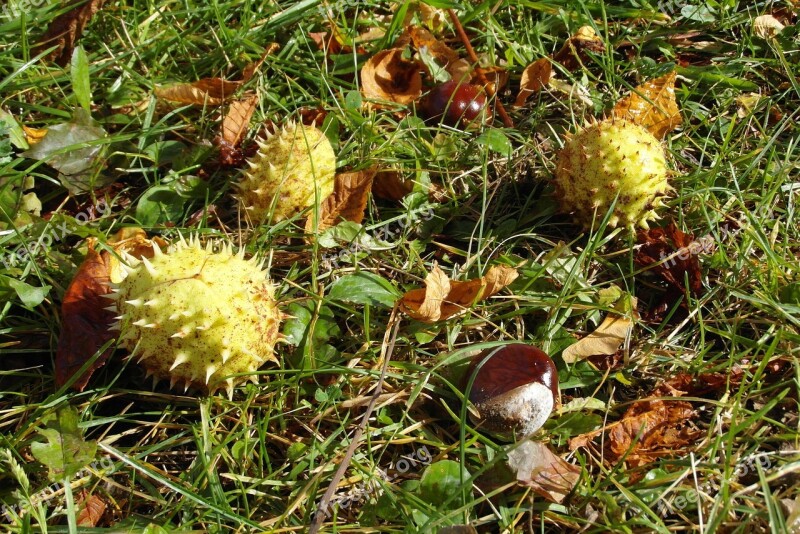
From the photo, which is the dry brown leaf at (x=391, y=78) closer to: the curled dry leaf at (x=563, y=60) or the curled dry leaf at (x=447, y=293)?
the curled dry leaf at (x=563, y=60)

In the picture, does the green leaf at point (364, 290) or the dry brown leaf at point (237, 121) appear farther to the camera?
the dry brown leaf at point (237, 121)

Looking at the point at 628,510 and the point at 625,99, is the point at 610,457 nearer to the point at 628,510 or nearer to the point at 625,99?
the point at 628,510

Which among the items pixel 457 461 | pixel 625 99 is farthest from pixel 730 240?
pixel 457 461

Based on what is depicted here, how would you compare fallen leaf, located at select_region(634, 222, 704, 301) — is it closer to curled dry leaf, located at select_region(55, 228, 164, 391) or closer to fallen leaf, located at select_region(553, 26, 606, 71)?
fallen leaf, located at select_region(553, 26, 606, 71)

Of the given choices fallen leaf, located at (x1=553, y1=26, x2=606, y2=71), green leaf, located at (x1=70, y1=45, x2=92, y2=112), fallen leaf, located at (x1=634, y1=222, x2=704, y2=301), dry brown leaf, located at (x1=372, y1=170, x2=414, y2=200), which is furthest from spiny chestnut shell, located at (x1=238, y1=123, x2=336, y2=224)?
fallen leaf, located at (x1=553, y1=26, x2=606, y2=71)

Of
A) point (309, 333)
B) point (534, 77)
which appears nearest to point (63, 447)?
point (309, 333)

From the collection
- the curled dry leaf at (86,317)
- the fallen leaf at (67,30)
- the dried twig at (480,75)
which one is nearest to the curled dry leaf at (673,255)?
the dried twig at (480,75)

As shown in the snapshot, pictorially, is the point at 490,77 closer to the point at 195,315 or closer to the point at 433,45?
the point at 433,45
